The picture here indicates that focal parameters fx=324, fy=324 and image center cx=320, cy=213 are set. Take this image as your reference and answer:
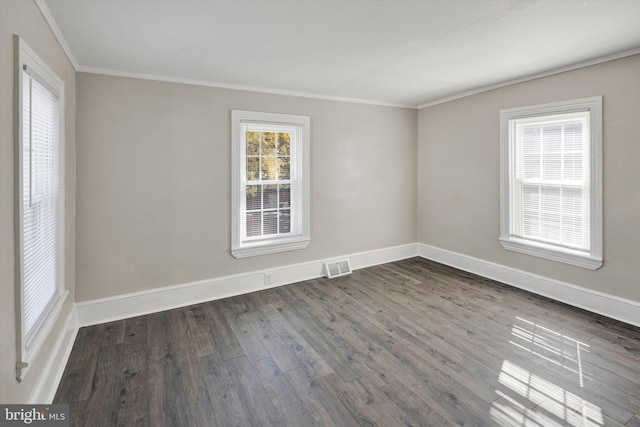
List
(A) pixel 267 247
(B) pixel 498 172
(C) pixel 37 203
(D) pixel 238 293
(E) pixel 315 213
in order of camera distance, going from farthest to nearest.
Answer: (E) pixel 315 213 < (B) pixel 498 172 < (A) pixel 267 247 < (D) pixel 238 293 < (C) pixel 37 203

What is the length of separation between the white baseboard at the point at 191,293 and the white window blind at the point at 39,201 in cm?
87

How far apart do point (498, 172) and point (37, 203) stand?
4676mm

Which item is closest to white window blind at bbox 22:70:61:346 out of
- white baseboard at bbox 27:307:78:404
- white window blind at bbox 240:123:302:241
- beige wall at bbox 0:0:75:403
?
beige wall at bbox 0:0:75:403

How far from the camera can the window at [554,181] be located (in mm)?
3303

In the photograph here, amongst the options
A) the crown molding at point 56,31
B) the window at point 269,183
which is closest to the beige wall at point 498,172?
Result: the window at point 269,183

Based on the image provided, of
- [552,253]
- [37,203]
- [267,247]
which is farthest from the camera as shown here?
[267,247]

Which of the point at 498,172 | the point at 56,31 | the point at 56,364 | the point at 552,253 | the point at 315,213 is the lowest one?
the point at 56,364

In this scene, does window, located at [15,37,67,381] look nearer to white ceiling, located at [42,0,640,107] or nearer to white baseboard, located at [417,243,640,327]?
white ceiling, located at [42,0,640,107]

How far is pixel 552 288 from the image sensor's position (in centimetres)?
369

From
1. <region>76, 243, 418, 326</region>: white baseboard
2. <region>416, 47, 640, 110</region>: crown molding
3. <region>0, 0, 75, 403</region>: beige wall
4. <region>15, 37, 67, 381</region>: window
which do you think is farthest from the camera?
<region>76, 243, 418, 326</region>: white baseboard

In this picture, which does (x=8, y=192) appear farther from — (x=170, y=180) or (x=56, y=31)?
(x=170, y=180)

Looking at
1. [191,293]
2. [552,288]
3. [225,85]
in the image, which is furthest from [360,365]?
[225,85]

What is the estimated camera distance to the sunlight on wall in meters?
1.94

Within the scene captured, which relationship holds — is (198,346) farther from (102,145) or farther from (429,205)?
(429,205)
